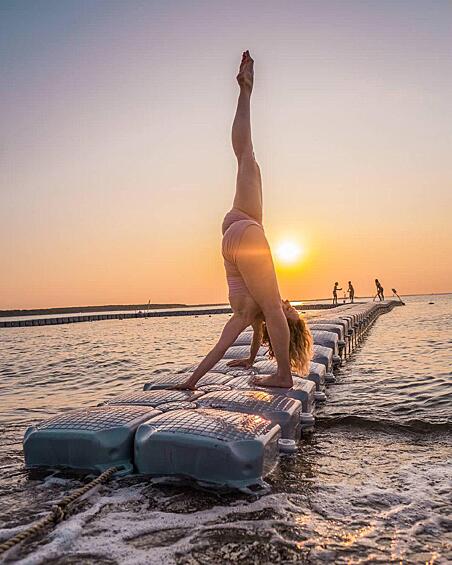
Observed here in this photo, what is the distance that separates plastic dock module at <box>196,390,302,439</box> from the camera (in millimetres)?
3865

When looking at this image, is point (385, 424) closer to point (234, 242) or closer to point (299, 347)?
point (299, 347)

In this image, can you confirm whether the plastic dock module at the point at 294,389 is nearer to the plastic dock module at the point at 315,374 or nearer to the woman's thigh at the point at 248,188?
the plastic dock module at the point at 315,374

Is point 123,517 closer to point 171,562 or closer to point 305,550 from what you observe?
point 171,562

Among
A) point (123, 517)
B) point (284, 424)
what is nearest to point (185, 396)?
point (284, 424)

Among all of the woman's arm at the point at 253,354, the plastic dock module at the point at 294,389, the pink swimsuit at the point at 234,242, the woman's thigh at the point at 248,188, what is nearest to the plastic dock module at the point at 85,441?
the plastic dock module at the point at 294,389

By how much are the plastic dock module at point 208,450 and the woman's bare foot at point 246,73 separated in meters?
3.25

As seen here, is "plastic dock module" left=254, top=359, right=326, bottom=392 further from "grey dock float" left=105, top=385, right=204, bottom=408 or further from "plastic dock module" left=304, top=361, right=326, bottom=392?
"grey dock float" left=105, top=385, right=204, bottom=408

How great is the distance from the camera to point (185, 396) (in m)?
4.45

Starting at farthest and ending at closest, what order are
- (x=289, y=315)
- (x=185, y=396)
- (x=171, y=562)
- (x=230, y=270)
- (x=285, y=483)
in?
1. (x=289, y=315)
2. (x=230, y=270)
3. (x=185, y=396)
4. (x=285, y=483)
5. (x=171, y=562)

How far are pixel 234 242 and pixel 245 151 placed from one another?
922mm

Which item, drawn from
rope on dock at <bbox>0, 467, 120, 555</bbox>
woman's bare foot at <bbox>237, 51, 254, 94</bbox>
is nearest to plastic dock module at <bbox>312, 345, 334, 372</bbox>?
woman's bare foot at <bbox>237, 51, 254, 94</bbox>

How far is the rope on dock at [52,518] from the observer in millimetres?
2312

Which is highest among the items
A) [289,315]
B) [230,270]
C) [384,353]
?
[230,270]

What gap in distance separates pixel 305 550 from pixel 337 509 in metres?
0.59
